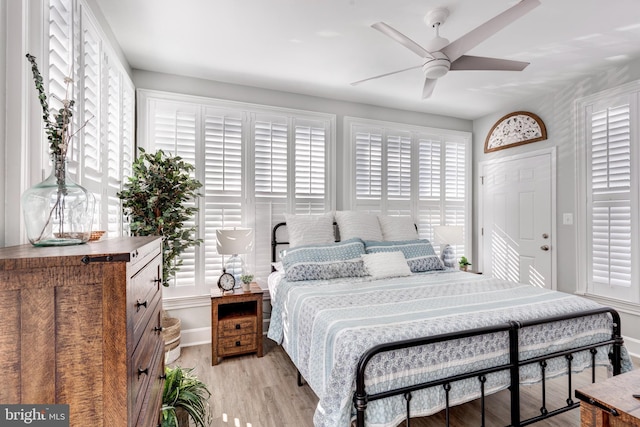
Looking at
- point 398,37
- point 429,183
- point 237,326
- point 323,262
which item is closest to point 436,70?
point 398,37

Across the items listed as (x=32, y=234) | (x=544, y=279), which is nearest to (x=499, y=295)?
(x=544, y=279)

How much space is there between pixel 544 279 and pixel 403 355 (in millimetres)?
3281

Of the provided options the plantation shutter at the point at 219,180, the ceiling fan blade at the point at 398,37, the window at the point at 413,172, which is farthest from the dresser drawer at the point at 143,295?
the window at the point at 413,172

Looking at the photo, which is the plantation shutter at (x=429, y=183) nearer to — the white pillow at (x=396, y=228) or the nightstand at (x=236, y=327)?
the white pillow at (x=396, y=228)

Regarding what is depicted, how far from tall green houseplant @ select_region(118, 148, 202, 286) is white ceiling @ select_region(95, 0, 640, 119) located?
102 cm

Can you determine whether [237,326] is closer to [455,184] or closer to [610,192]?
[455,184]

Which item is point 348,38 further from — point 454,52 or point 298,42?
point 454,52

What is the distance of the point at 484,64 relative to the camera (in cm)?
238

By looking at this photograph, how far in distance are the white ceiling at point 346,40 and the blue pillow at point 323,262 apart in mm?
1837

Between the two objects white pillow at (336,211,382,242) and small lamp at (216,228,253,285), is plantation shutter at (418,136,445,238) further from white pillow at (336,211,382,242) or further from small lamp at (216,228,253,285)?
small lamp at (216,228,253,285)

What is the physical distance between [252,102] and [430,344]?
317 cm

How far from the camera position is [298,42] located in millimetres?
2811

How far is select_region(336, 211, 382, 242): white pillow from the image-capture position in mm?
3688

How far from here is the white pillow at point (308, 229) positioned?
345 centimetres
